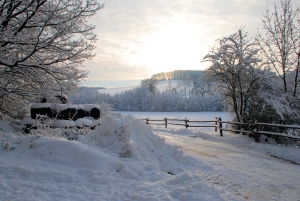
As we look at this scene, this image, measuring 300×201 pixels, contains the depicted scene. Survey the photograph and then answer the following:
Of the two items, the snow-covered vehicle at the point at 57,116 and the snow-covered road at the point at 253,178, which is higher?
the snow-covered vehicle at the point at 57,116

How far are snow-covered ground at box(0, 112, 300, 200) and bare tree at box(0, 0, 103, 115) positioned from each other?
3267mm

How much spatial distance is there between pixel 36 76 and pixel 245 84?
12407 millimetres

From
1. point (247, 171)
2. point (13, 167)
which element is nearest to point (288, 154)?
point (247, 171)

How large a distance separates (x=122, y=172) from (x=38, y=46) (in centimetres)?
616

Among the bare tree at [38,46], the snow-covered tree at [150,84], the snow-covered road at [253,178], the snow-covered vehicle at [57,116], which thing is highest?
the snow-covered tree at [150,84]

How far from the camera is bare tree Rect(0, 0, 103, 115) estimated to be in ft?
24.9

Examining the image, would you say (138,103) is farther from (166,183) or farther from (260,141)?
(166,183)

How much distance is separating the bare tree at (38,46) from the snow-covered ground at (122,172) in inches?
129

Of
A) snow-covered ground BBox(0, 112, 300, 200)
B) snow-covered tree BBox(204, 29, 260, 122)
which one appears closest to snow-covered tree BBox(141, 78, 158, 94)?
snow-covered tree BBox(204, 29, 260, 122)

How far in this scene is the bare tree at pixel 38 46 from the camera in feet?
24.9

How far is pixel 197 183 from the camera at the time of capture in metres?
3.96

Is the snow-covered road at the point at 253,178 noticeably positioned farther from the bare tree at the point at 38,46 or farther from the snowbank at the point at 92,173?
the bare tree at the point at 38,46

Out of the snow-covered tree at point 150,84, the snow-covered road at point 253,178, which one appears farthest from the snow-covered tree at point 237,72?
the snow-covered tree at point 150,84

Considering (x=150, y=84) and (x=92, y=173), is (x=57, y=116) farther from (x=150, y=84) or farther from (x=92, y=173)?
(x=150, y=84)
